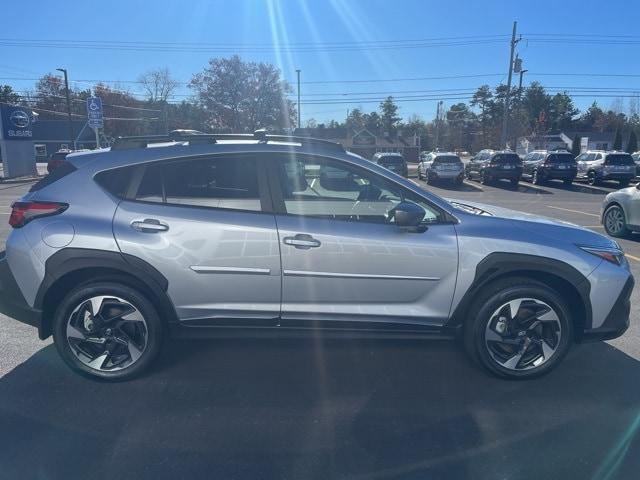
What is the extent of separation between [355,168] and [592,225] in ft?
32.9

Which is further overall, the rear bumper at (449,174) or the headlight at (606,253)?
the rear bumper at (449,174)

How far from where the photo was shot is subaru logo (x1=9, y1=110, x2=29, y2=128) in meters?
29.9

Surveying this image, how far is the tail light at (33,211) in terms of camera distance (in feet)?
11.5

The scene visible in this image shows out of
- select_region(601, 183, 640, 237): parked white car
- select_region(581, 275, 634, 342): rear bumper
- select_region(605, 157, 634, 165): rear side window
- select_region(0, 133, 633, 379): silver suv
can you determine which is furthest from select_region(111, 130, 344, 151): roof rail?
select_region(605, 157, 634, 165): rear side window

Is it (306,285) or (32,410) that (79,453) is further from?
(306,285)

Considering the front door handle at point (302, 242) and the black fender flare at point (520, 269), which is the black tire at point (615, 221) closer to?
the black fender flare at point (520, 269)

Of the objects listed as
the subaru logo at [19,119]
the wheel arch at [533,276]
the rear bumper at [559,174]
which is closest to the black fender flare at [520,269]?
the wheel arch at [533,276]

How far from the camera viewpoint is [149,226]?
3438mm

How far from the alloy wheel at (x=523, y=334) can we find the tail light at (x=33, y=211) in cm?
321

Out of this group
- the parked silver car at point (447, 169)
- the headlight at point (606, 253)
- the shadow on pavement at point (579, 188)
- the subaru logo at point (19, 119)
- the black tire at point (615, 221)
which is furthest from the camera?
the subaru logo at point (19, 119)

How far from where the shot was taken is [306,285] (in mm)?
3488

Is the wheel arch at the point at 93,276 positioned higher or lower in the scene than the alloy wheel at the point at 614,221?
higher

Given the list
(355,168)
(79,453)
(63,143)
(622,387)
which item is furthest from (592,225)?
(63,143)

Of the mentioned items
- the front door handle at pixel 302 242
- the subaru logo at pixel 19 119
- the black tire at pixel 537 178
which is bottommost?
the black tire at pixel 537 178
